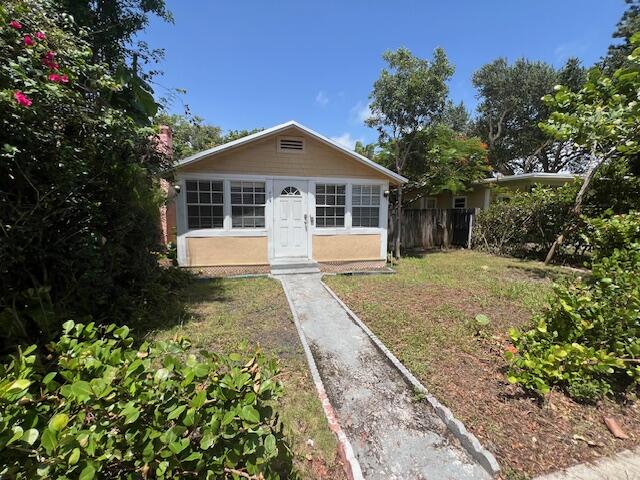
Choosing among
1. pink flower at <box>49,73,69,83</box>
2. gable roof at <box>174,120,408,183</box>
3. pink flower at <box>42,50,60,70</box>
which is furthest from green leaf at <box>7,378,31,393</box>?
gable roof at <box>174,120,408,183</box>

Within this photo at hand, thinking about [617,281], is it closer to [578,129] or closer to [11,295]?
[578,129]

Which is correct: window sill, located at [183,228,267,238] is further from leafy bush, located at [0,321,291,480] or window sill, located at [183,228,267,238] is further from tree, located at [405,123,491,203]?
leafy bush, located at [0,321,291,480]

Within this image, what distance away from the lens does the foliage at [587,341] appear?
2.71 m

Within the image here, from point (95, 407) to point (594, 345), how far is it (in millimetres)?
4096

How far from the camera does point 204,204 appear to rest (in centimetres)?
764

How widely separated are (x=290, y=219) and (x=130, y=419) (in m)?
7.26

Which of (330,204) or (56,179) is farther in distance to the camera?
(330,204)

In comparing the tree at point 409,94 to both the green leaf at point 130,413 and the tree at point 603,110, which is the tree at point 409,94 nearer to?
the tree at point 603,110

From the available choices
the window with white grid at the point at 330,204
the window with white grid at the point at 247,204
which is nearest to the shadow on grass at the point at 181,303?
the window with white grid at the point at 247,204

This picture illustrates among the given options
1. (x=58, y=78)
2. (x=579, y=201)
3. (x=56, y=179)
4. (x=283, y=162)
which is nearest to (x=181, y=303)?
(x=56, y=179)

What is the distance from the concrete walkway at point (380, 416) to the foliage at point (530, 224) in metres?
9.33

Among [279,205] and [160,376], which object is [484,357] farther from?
[279,205]

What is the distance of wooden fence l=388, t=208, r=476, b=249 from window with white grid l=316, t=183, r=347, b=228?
506 centimetres

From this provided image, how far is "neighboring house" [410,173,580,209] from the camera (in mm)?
13102
